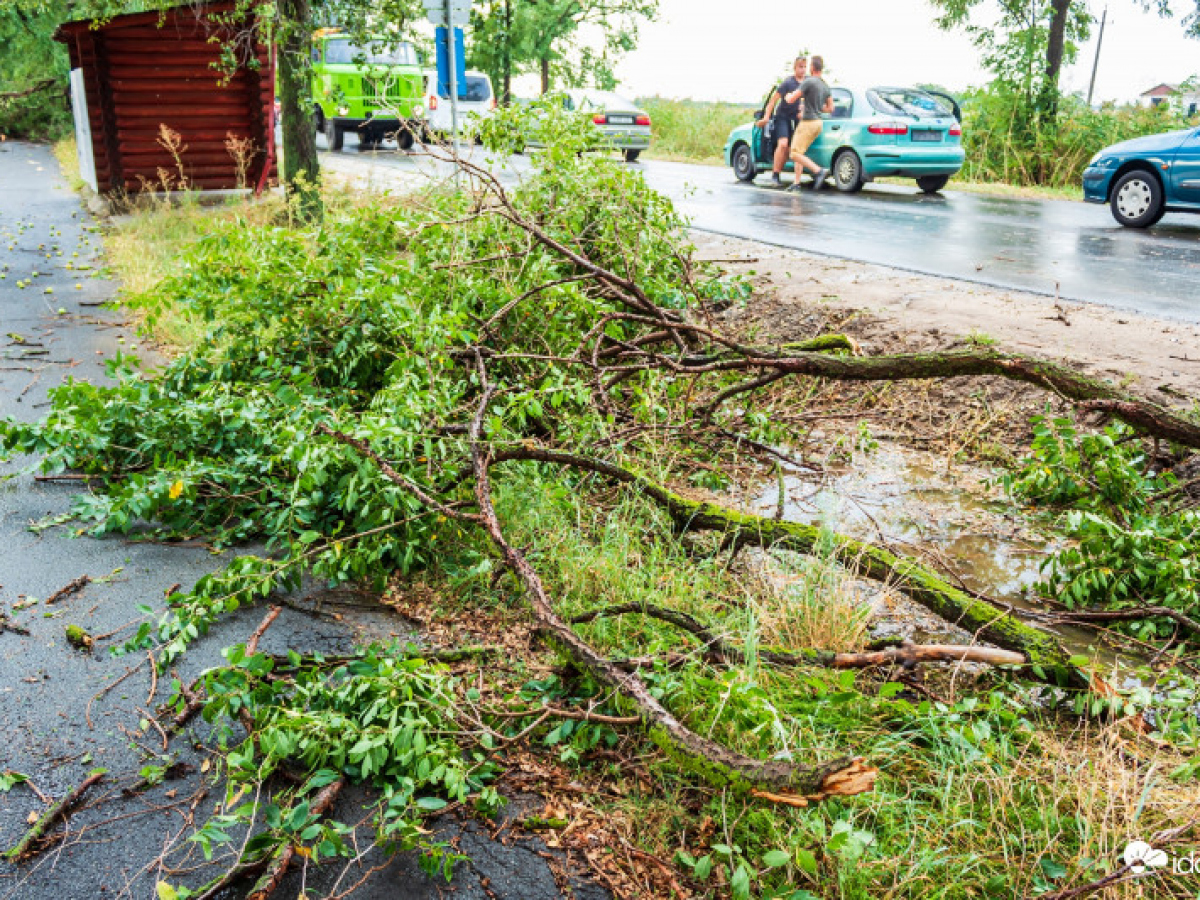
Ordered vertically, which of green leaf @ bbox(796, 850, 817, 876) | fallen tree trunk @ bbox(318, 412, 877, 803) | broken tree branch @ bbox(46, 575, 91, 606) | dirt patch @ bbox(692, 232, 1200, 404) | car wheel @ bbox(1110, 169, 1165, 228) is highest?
car wheel @ bbox(1110, 169, 1165, 228)

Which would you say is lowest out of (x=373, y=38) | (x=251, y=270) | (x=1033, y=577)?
(x=1033, y=577)

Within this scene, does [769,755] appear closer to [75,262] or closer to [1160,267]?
[1160,267]

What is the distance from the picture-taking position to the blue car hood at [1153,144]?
12297mm

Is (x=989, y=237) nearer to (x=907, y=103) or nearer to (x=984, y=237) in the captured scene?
(x=984, y=237)

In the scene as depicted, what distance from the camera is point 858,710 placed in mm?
3055

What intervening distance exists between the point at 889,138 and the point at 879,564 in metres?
14.8

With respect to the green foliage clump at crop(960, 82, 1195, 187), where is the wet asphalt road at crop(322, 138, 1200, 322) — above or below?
below

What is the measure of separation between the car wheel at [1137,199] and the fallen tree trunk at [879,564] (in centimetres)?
1120

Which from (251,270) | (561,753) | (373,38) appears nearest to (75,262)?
(373,38)

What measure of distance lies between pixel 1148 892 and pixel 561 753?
1.60m

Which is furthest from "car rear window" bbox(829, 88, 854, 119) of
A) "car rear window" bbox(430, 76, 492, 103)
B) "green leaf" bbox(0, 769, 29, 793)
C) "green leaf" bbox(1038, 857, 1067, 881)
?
"green leaf" bbox(0, 769, 29, 793)

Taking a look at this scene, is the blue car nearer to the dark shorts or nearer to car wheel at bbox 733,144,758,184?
the dark shorts

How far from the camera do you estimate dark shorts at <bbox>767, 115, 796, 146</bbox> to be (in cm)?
1802

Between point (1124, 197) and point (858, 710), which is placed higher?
point (1124, 197)
